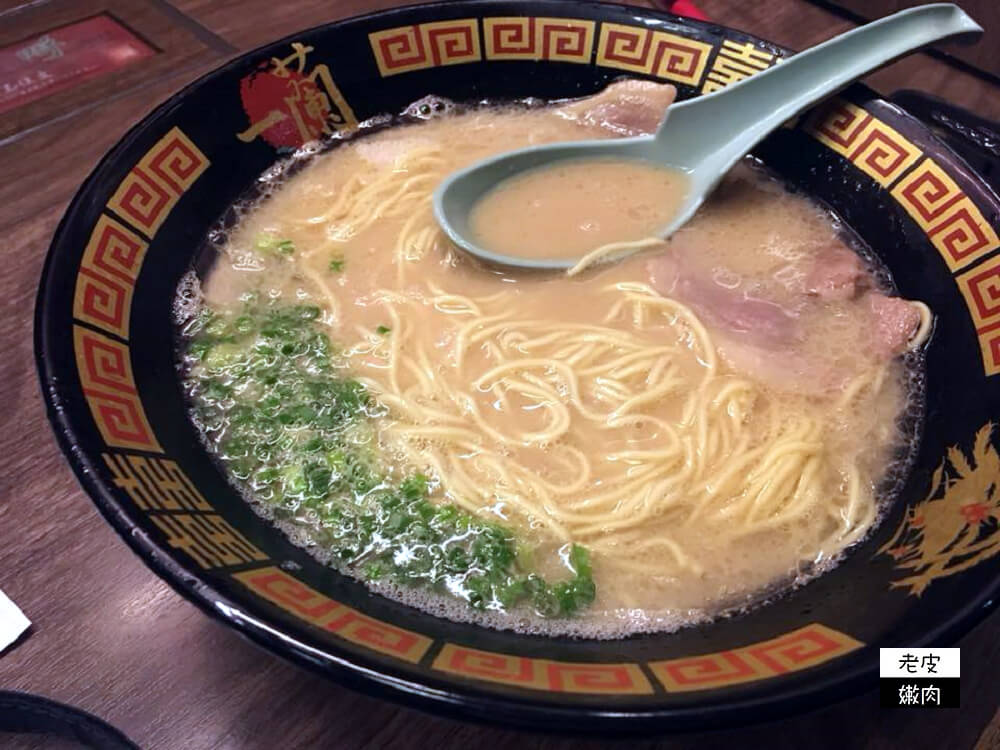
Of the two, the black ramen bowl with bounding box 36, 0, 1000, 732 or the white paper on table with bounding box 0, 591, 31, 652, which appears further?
the white paper on table with bounding box 0, 591, 31, 652

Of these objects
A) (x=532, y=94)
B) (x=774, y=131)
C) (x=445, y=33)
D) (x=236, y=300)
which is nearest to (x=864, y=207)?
(x=774, y=131)

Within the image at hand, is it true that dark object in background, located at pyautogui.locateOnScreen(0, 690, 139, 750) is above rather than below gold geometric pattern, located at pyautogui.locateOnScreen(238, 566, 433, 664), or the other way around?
below

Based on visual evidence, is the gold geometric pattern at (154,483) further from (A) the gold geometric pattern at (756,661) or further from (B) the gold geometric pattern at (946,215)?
(B) the gold geometric pattern at (946,215)

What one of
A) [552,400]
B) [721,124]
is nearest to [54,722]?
[552,400]

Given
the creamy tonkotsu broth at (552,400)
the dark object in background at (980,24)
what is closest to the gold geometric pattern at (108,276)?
the creamy tonkotsu broth at (552,400)

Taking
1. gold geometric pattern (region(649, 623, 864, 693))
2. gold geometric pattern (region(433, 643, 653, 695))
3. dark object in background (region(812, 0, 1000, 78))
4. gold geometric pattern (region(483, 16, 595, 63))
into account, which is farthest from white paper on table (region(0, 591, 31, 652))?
dark object in background (region(812, 0, 1000, 78))

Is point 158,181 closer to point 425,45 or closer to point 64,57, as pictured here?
point 425,45

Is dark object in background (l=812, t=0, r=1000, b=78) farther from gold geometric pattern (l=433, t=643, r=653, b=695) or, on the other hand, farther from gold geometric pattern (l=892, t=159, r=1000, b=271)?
gold geometric pattern (l=433, t=643, r=653, b=695)
